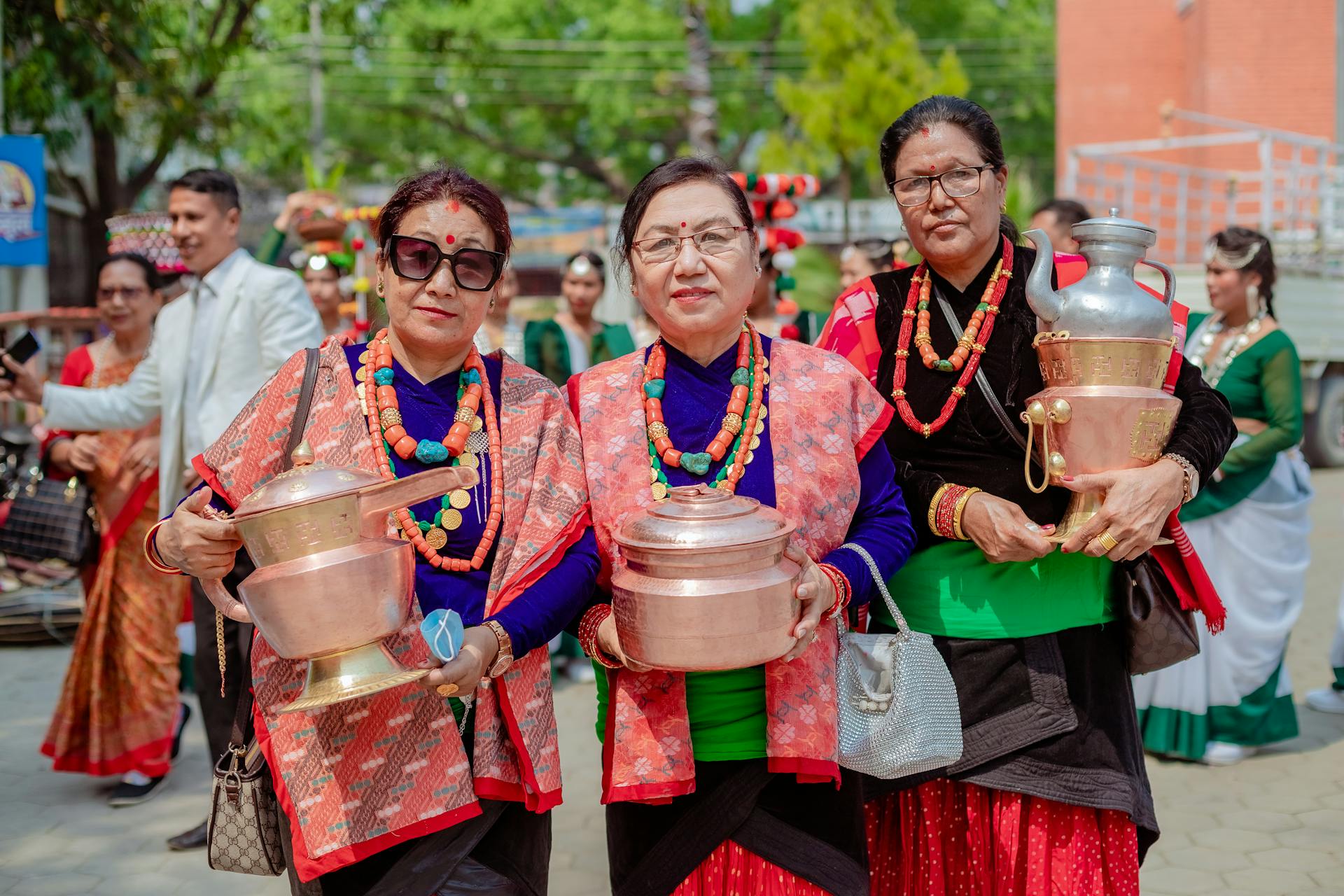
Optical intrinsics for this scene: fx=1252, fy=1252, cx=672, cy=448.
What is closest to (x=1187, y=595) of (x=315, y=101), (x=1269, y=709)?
(x=1269, y=709)

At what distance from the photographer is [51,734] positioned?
5.04 metres

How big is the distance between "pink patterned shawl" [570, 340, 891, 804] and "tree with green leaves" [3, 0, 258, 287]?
8907 mm

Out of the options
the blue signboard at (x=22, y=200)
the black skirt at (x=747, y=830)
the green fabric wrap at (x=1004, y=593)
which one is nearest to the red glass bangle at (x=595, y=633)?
the black skirt at (x=747, y=830)

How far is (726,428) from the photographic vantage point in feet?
7.91

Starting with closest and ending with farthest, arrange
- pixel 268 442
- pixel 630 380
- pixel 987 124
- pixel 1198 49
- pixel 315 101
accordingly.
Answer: pixel 268 442
pixel 630 380
pixel 987 124
pixel 1198 49
pixel 315 101

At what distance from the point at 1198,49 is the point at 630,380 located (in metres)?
17.0

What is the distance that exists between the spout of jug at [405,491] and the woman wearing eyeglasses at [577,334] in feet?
16.1

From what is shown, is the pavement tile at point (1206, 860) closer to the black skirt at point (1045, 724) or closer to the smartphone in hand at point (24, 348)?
the black skirt at point (1045, 724)

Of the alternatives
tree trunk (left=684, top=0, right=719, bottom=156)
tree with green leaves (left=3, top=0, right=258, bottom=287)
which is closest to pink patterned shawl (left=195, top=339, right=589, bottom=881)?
tree with green leaves (left=3, top=0, right=258, bottom=287)

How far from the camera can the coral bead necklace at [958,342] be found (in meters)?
2.75

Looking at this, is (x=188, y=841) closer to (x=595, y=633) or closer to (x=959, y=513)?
(x=595, y=633)

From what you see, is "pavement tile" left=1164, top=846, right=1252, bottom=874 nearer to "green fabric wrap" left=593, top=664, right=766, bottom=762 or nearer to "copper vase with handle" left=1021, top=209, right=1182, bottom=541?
"copper vase with handle" left=1021, top=209, right=1182, bottom=541

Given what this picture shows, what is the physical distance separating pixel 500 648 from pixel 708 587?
0.40 m

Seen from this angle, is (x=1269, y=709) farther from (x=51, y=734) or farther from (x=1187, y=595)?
(x=51, y=734)
